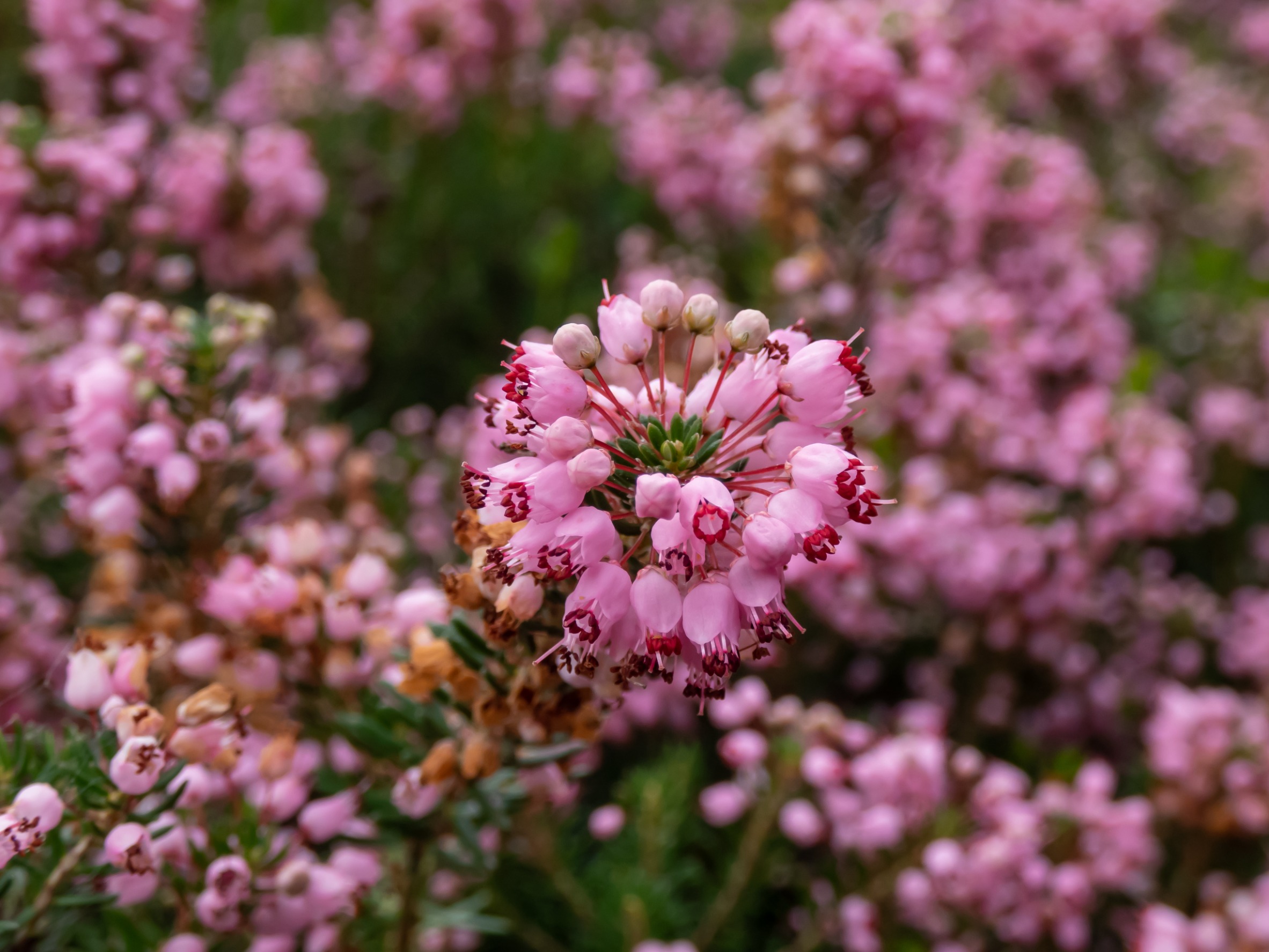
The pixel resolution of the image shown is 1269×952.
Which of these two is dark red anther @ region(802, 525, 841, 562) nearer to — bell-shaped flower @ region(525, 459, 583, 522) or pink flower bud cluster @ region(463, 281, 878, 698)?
pink flower bud cluster @ region(463, 281, 878, 698)

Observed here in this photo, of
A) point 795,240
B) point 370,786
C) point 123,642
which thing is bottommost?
point 370,786

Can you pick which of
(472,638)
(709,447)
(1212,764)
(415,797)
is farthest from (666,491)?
(1212,764)

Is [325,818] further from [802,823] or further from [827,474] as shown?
[802,823]

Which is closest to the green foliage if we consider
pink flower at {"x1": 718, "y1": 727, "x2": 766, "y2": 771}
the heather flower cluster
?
the heather flower cluster

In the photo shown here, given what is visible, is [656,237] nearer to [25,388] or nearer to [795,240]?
[795,240]

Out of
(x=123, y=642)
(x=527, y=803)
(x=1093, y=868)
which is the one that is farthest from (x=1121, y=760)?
(x=123, y=642)

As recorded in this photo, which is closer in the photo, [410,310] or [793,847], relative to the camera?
[793,847]

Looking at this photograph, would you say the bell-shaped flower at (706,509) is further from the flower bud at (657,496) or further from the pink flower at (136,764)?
the pink flower at (136,764)
